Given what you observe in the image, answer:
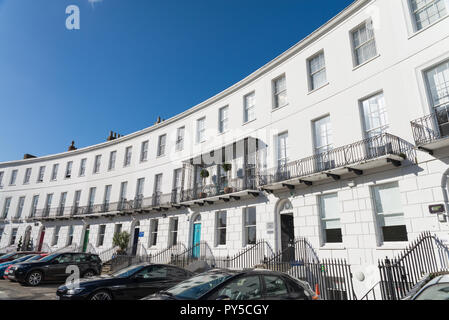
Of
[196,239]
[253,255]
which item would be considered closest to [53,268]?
[196,239]

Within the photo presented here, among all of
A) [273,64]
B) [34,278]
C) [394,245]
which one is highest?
[273,64]

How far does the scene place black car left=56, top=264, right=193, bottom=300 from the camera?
7.75 meters

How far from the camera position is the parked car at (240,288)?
4992 mm

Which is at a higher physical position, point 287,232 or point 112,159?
point 112,159

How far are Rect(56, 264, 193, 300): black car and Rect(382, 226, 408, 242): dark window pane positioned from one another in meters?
7.19

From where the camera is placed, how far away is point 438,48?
32.6 ft

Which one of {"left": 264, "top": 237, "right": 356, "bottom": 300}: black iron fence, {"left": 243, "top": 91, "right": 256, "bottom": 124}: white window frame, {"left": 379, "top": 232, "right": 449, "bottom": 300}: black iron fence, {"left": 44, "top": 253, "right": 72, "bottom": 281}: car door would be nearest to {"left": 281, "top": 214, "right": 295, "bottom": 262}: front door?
{"left": 264, "top": 237, "right": 356, "bottom": 300}: black iron fence

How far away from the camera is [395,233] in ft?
32.4

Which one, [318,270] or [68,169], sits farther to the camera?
[68,169]

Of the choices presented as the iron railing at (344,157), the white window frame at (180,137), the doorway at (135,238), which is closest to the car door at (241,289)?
the iron railing at (344,157)

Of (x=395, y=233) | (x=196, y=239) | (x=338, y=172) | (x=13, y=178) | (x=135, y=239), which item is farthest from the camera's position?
(x=13, y=178)

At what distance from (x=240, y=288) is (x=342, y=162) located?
831 cm

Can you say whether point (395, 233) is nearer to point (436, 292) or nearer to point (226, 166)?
point (436, 292)

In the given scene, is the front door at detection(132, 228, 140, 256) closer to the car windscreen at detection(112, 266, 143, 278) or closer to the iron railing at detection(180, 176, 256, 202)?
the iron railing at detection(180, 176, 256, 202)
